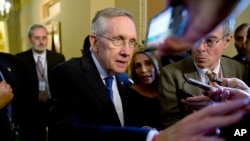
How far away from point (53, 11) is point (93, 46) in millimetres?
4076

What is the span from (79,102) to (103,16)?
24cm

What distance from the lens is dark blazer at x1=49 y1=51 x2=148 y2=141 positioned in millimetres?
707

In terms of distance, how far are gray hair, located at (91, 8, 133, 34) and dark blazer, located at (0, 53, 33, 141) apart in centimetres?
54

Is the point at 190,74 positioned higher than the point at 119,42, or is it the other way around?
the point at 119,42

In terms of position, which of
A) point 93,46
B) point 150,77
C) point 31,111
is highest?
point 93,46

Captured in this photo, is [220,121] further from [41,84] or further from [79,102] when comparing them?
[41,84]

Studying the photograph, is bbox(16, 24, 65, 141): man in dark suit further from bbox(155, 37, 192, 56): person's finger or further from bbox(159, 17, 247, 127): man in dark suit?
bbox(155, 37, 192, 56): person's finger

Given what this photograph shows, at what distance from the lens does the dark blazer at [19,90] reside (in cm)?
127

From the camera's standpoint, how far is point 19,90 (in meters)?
1.30

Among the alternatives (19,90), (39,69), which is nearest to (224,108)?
(19,90)

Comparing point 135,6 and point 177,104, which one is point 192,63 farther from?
point 135,6

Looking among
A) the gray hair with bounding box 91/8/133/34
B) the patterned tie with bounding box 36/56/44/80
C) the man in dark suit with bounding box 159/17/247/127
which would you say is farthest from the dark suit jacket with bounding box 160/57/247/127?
the patterned tie with bounding box 36/56/44/80

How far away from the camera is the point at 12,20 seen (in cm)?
781

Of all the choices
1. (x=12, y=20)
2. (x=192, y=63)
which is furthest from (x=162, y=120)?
(x=12, y=20)
